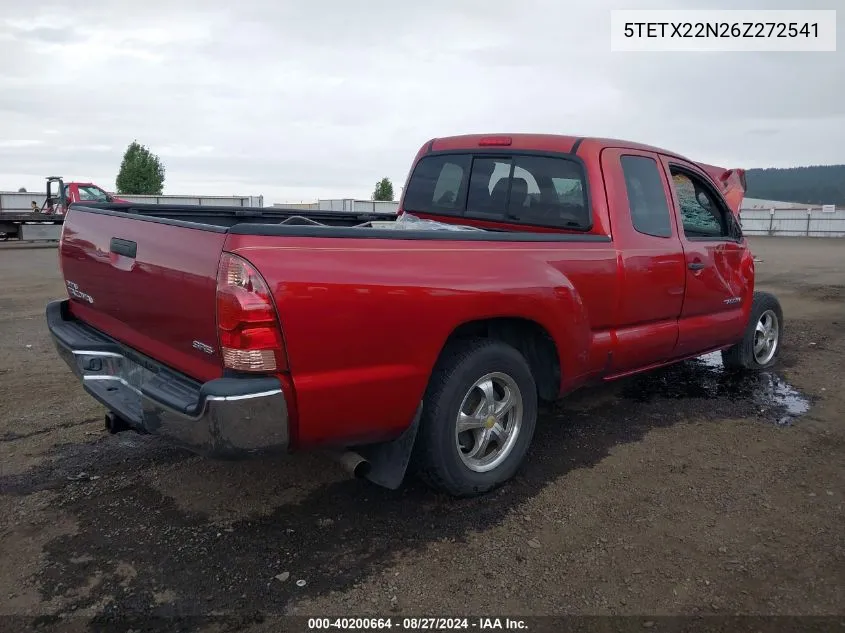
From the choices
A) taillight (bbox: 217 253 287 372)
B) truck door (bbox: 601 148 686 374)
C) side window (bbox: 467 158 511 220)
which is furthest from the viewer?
side window (bbox: 467 158 511 220)

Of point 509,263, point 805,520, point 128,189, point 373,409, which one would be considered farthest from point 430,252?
point 128,189

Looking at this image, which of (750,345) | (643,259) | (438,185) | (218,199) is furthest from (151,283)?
(218,199)

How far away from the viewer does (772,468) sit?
12.6ft

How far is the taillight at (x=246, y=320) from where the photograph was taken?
245 cm

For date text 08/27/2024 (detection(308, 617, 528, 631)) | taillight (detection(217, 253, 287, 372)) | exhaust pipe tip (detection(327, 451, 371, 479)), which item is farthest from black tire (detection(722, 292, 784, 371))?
taillight (detection(217, 253, 287, 372))

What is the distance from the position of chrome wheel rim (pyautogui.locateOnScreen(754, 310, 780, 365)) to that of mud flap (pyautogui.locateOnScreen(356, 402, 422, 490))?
14.0 ft

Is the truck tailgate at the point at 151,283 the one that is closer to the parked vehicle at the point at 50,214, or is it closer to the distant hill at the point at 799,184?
the parked vehicle at the point at 50,214

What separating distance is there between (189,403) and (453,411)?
4.03 ft

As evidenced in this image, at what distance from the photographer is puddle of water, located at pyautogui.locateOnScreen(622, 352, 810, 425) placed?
5.04 m

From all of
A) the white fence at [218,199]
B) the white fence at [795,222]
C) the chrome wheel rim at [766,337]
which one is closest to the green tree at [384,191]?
the white fence at [218,199]

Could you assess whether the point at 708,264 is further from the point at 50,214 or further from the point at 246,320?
the point at 50,214

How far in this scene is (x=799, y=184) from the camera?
67.8 meters

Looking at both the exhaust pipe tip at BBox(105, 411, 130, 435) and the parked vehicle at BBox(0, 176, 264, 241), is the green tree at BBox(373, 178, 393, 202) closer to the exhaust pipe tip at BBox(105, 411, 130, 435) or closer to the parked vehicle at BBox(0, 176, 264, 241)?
the parked vehicle at BBox(0, 176, 264, 241)

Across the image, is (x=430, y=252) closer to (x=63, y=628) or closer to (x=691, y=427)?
(x=63, y=628)
